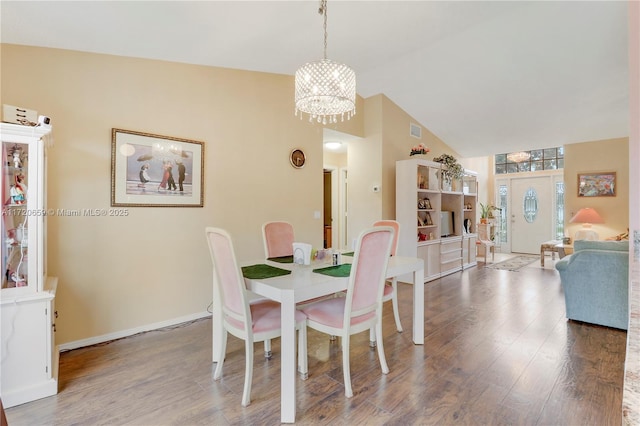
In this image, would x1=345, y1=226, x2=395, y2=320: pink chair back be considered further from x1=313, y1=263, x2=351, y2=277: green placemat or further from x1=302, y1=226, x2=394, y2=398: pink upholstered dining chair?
x1=313, y1=263, x2=351, y2=277: green placemat

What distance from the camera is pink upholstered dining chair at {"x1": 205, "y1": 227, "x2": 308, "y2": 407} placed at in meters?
1.89

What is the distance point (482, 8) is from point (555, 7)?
2.34 feet

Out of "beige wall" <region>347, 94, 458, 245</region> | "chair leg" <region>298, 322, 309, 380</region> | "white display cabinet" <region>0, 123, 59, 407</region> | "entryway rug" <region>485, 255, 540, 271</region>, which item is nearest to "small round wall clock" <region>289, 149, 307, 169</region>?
"beige wall" <region>347, 94, 458, 245</region>

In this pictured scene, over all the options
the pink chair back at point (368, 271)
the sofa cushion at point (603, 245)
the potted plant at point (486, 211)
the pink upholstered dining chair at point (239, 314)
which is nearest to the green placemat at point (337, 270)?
the pink chair back at point (368, 271)

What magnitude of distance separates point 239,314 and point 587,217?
672 centimetres

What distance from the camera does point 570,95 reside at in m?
4.50

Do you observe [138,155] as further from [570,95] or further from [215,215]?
[570,95]

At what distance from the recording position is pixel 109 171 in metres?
2.73

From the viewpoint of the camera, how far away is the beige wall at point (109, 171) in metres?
2.50

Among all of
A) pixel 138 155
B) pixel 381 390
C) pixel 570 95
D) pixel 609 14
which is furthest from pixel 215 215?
pixel 570 95

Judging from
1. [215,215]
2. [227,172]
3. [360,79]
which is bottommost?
[215,215]

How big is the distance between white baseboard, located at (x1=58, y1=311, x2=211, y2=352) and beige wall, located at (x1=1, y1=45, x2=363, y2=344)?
39 millimetres

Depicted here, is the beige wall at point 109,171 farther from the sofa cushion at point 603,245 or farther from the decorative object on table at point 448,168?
the sofa cushion at point 603,245

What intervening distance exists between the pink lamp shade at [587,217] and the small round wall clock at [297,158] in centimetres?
542
